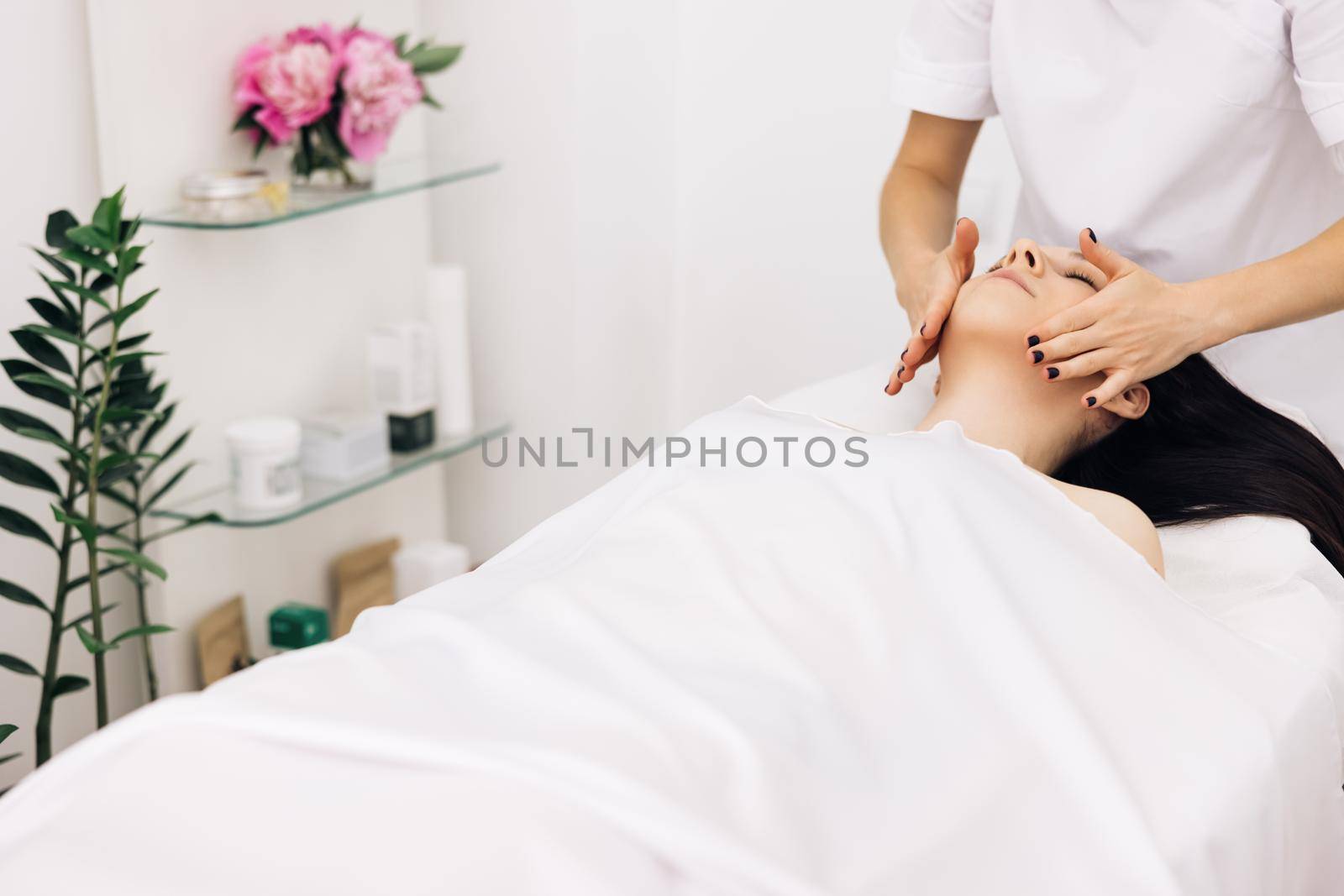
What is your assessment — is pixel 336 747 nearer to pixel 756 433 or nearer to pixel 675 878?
pixel 675 878

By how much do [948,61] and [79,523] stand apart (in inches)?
47.0

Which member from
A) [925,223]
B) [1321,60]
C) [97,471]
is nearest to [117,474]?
[97,471]

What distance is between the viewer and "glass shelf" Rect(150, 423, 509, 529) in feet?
6.14

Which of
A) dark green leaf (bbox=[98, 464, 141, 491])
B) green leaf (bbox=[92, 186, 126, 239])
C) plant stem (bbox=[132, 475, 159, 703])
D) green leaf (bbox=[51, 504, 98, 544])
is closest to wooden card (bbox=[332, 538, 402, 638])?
plant stem (bbox=[132, 475, 159, 703])

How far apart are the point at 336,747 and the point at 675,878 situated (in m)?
0.23

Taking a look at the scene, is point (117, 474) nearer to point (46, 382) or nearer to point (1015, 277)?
point (46, 382)

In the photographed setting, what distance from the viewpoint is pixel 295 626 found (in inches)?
81.5

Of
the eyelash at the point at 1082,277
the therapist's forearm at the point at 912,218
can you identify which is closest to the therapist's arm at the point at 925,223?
the therapist's forearm at the point at 912,218

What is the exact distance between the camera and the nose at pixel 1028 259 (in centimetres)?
139

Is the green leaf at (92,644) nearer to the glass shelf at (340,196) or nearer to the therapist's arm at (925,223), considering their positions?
the glass shelf at (340,196)

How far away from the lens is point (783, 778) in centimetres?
86

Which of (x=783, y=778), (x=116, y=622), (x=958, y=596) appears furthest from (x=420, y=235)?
(x=783, y=778)

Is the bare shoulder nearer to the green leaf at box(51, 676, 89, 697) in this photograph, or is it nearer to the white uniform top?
the white uniform top

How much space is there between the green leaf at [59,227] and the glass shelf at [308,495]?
1.40ft
